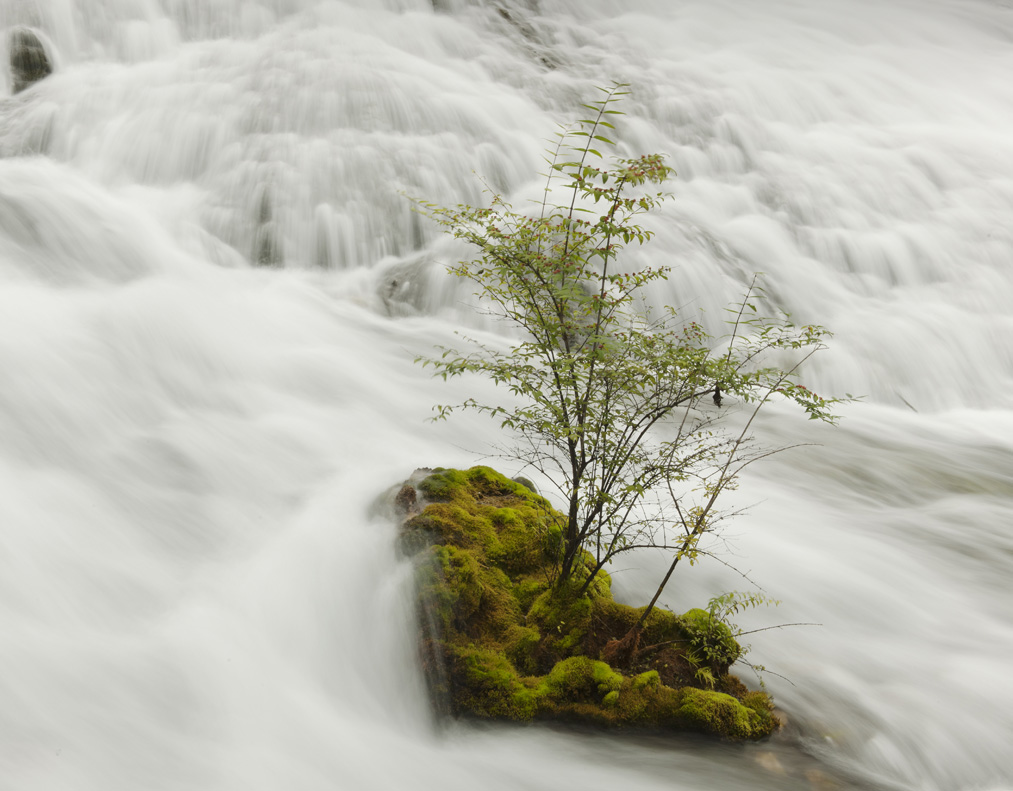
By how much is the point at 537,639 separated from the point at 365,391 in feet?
12.0

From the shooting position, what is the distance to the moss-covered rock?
3.73m

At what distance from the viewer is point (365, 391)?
6961mm

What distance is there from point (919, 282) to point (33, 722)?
1321 centimetres

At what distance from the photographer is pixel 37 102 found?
11227 mm

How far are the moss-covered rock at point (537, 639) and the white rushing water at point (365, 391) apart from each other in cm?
17

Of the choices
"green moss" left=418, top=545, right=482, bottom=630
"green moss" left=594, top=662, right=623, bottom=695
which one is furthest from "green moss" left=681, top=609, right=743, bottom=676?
"green moss" left=418, top=545, right=482, bottom=630

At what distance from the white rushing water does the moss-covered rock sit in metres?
0.17

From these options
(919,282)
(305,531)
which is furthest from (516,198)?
(305,531)

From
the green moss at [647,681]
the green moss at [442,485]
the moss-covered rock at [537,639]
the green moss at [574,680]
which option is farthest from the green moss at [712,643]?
the green moss at [442,485]

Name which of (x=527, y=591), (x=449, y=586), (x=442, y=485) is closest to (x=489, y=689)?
(x=449, y=586)

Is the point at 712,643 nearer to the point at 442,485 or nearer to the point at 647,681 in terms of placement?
the point at 647,681

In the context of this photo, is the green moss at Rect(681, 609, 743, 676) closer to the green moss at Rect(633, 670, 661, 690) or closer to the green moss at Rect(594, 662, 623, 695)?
the green moss at Rect(633, 670, 661, 690)

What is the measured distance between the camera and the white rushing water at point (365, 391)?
3.56m

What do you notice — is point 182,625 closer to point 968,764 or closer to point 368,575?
point 368,575
